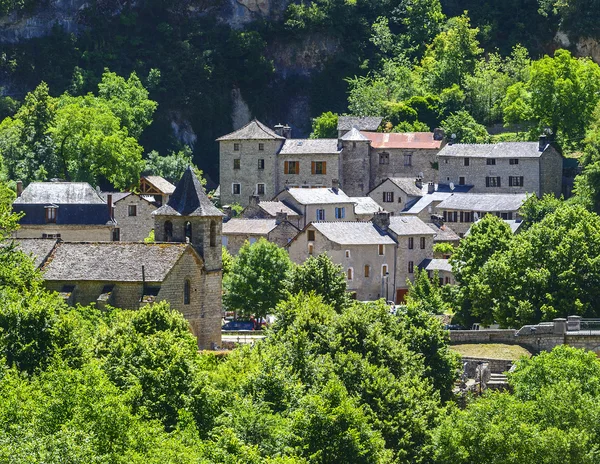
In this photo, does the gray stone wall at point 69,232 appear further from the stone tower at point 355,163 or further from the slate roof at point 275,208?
the stone tower at point 355,163

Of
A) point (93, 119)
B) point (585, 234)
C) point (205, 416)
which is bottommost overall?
point (205, 416)

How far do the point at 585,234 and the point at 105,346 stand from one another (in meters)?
29.8

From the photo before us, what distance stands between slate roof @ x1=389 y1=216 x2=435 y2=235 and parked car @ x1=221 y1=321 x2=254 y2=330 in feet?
60.3

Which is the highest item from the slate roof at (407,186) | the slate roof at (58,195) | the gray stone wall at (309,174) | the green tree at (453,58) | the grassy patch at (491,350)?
the green tree at (453,58)

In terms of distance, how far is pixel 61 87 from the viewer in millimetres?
141250

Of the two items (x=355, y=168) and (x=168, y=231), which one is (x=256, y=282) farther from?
(x=355, y=168)

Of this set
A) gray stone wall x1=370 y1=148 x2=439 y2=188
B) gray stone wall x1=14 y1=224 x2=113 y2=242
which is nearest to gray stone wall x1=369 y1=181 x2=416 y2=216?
gray stone wall x1=370 y1=148 x2=439 y2=188

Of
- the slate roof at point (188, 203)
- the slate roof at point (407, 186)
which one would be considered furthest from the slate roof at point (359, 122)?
the slate roof at point (188, 203)

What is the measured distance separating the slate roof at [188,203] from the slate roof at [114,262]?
9.49ft

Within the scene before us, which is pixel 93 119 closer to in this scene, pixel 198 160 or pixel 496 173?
pixel 198 160

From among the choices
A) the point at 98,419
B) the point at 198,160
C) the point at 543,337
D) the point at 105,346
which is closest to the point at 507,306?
the point at 543,337

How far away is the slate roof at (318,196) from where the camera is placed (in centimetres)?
12219

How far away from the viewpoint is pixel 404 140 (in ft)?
433

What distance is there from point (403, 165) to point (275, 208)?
14.6 m
